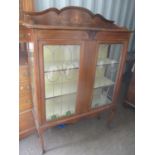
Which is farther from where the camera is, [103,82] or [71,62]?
[103,82]

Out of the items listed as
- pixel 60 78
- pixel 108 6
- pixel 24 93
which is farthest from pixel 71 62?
pixel 108 6

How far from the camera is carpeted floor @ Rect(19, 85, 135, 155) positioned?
147 centimetres

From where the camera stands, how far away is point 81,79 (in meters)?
1.30

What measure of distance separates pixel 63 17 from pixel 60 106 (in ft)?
2.82

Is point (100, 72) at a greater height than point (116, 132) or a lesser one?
greater

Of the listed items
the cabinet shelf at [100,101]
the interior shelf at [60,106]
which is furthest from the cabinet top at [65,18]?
the cabinet shelf at [100,101]

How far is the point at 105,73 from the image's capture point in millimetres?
1558

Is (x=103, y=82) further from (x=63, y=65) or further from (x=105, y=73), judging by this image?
(x=63, y=65)

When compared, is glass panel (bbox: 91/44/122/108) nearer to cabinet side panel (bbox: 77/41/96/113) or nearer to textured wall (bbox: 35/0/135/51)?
cabinet side panel (bbox: 77/41/96/113)

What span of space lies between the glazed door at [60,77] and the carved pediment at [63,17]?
0.76ft
